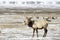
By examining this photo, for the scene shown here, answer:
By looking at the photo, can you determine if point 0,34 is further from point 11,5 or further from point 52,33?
point 52,33

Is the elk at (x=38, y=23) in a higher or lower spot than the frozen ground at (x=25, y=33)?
higher

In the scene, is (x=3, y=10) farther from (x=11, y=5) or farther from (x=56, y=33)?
(x=56, y=33)

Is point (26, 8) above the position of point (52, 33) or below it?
above

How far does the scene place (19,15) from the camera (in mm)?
2695

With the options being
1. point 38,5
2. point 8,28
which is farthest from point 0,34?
point 38,5

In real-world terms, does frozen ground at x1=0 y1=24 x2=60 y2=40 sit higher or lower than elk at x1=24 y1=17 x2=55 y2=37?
lower

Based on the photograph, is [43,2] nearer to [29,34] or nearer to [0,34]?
[29,34]

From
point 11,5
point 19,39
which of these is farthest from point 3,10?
point 19,39

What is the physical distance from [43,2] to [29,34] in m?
0.30

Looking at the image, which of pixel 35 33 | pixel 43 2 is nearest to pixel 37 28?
pixel 35 33

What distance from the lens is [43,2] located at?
2670 mm

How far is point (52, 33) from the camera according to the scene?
106 inches

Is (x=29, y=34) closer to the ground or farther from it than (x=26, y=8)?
closer to the ground

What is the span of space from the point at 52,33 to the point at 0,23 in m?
0.46
